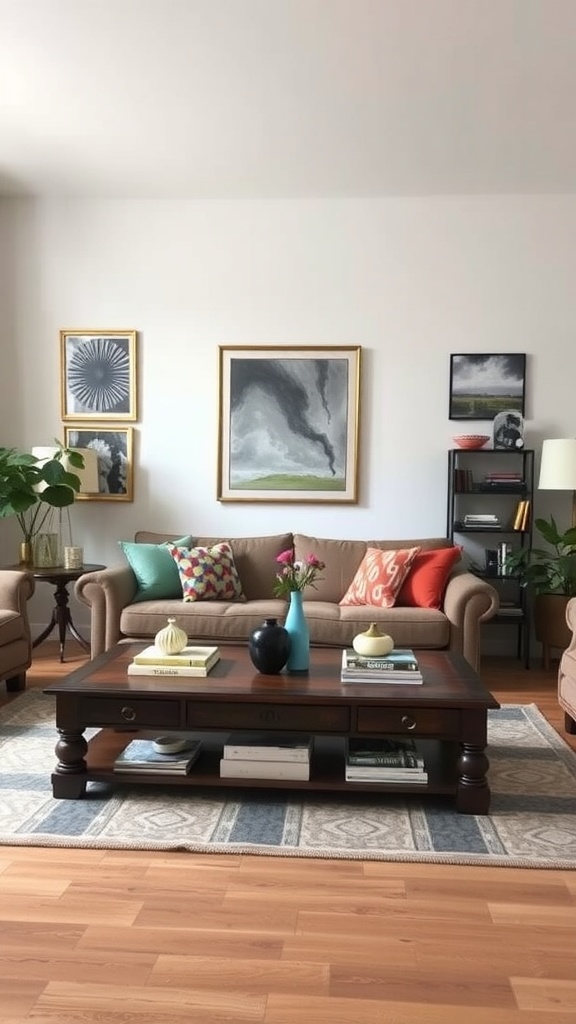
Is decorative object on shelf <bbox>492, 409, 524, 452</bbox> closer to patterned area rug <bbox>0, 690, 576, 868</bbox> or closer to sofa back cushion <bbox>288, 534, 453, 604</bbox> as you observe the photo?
sofa back cushion <bbox>288, 534, 453, 604</bbox>

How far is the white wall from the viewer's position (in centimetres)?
520

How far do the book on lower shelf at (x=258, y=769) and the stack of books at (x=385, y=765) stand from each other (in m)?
0.18

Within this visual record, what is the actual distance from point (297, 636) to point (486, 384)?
2.79 metres

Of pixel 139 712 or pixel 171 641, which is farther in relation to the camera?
pixel 171 641

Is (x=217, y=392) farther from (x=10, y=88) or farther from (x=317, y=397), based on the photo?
(x=10, y=88)

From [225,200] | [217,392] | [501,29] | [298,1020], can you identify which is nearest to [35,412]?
[217,392]

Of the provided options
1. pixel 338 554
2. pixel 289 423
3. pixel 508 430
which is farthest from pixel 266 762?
pixel 508 430

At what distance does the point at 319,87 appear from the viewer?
3736 millimetres

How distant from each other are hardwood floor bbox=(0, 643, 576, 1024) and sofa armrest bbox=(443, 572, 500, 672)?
1899 mm

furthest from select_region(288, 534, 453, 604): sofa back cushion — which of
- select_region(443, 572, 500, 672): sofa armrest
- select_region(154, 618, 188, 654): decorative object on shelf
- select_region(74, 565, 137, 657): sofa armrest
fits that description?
select_region(154, 618, 188, 654): decorative object on shelf

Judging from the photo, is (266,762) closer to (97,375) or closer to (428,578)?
(428,578)

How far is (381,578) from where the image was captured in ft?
14.8

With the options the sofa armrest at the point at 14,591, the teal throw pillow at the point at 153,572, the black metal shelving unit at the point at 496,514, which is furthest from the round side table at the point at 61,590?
the black metal shelving unit at the point at 496,514

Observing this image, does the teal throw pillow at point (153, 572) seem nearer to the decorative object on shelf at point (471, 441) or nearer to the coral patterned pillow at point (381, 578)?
the coral patterned pillow at point (381, 578)
